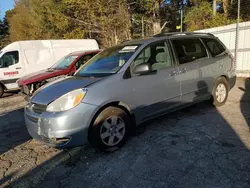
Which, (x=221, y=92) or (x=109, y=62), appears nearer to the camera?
(x=109, y=62)

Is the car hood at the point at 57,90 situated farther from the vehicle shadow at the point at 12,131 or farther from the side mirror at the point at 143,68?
the vehicle shadow at the point at 12,131

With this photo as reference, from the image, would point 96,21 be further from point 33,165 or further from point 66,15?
point 33,165

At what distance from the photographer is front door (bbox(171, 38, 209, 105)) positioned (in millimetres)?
4082

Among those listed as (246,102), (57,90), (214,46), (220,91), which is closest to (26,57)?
(57,90)

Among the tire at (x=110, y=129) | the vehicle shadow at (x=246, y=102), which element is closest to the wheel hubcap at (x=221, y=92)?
the vehicle shadow at (x=246, y=102)

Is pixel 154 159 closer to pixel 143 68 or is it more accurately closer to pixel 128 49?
pixel 143 68

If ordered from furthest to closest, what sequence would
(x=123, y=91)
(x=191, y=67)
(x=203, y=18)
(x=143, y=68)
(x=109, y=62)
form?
1. (x=203, y=18)
2. (x=191, y=67)
3. (x=109, y=62)
4. (x=143, y=68)
5. (x=123, y=91)

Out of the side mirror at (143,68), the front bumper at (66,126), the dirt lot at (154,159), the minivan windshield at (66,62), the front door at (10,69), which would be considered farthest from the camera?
the front door at (10,69)

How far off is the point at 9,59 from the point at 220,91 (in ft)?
27.1

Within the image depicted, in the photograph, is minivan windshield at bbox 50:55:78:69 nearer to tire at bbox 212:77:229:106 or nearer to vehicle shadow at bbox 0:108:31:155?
vehicle shadow at bbox 0:108:31:155

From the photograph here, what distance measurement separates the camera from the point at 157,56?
3.89 metres

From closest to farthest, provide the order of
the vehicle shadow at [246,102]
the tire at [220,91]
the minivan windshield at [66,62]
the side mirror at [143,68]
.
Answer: the side mirror at [143,68]
the vehicle shadow at [246,102]
the tire at [220,91]
the minivan windshield at [66,62]

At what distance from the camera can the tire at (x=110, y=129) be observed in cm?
309

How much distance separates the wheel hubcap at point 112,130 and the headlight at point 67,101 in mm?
535
